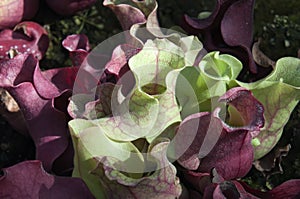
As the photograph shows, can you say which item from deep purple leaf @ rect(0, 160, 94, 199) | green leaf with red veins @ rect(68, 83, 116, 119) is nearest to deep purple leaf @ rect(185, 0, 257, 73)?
A: green leaf with red veins @ rect(68, 83, 116, 119)

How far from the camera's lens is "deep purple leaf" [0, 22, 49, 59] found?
1.23 meters

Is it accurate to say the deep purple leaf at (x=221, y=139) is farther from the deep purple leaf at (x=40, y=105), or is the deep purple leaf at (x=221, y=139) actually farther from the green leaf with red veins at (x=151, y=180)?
the deep purple leaf at (x=40, y=105)

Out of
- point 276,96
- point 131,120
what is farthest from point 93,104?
point 276,96

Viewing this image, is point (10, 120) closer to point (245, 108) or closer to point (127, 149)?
point (127, 149)

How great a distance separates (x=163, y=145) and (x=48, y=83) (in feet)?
0.96

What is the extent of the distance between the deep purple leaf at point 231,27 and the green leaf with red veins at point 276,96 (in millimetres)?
125

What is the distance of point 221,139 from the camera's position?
874 millimetres

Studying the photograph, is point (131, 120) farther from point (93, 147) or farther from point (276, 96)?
point (276, 96)

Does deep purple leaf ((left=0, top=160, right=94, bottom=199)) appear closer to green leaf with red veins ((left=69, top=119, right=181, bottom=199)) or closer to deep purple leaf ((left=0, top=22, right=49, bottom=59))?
green leaf with red veins ((left=69, top=119, right=181, bottom=199))

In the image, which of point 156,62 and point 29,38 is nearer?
point 156,62

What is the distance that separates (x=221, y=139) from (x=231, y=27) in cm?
28

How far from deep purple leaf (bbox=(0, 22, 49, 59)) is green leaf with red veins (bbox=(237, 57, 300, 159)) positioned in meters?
0.51

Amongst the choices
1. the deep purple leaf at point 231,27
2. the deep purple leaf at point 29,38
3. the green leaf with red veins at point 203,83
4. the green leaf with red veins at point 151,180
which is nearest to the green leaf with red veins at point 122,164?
the green leaf with red veins at point 151,180

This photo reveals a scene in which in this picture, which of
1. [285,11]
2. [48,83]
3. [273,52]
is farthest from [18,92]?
[285,11]
